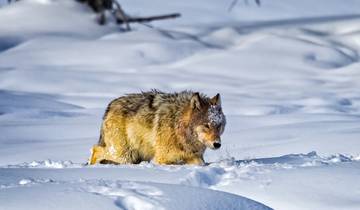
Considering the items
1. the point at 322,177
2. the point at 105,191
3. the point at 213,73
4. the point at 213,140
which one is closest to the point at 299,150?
the point at 213,140

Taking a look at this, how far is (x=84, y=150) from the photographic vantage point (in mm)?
11211

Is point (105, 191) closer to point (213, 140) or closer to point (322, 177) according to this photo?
point (322, 177)

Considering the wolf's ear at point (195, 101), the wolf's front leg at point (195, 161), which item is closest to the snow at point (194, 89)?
the wolf's front leg at point (195, 161)

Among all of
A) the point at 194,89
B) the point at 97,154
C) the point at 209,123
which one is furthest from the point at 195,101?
the point at 194,89

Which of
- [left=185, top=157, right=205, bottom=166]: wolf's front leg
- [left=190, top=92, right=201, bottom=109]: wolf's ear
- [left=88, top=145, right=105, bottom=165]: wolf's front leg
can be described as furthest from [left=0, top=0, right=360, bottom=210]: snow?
[left=190, top=92, right=201, bottom=109]: wolf's ear

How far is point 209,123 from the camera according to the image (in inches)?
Result: 299

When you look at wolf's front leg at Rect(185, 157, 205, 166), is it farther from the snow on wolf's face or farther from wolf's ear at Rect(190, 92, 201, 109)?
wolf's ear at Rect(190, 92, 201, 109)

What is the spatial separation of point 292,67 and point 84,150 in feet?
35.6

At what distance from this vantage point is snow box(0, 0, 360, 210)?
579 centimetres

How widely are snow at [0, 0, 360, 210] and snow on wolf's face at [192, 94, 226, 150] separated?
403 millimetres

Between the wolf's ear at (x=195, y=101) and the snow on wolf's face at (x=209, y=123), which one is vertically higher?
the wolf's ear at (x=195, y=101)

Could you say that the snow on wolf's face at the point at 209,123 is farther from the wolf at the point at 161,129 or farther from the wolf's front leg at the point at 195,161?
the wolf's front leg at the point at 195,161

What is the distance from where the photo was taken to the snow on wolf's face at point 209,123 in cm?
752

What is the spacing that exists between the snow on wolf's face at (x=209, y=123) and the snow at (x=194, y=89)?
403 mm
